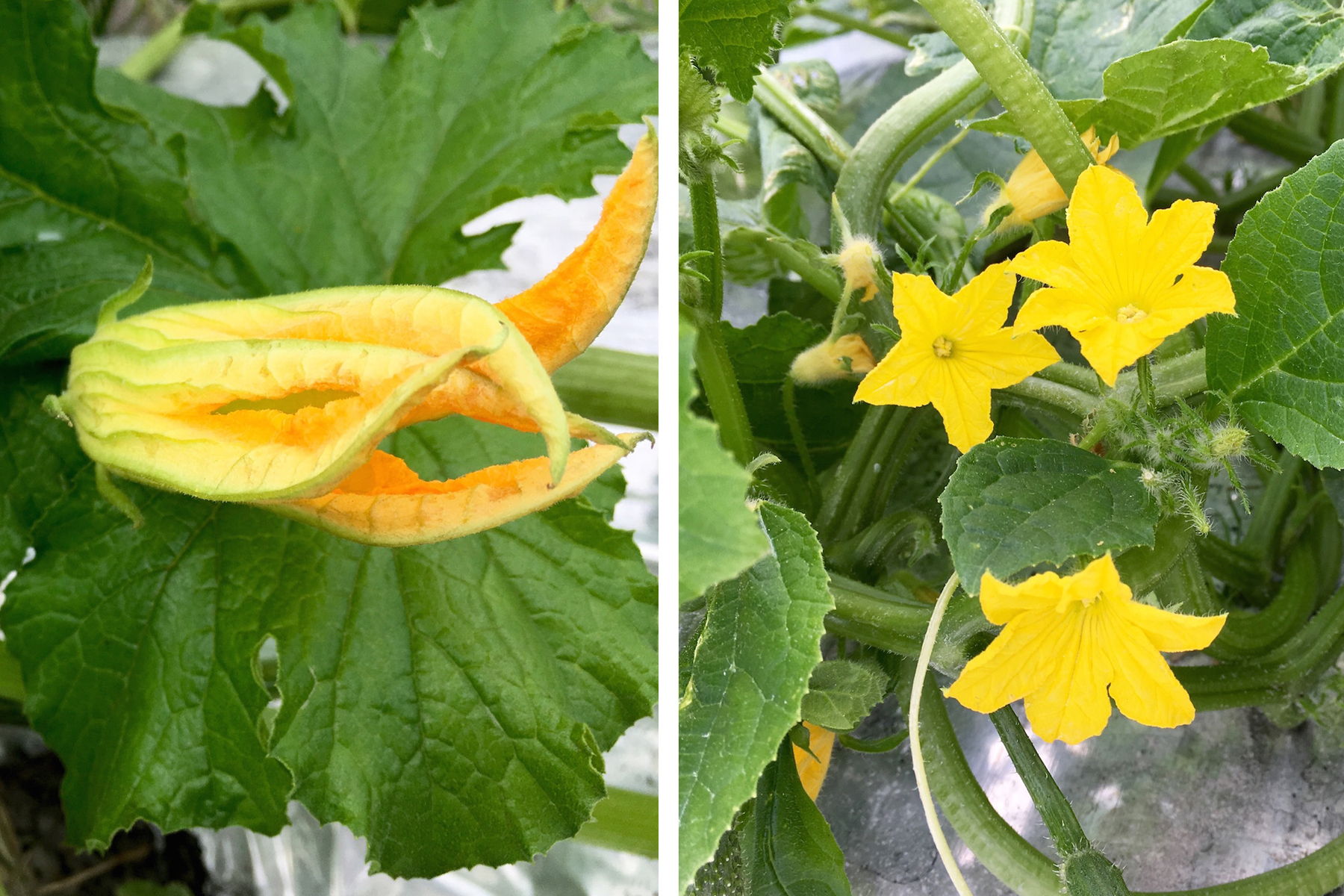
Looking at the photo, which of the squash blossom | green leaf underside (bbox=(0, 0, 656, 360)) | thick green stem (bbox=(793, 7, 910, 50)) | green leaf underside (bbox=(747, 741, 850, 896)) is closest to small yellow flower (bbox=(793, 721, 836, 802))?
green leaf underside (bbox=(747, 741, 850, 896))

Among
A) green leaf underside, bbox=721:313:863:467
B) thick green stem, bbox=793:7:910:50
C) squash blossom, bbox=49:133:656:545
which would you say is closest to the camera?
squash blossom, bbox=49:133:656:545

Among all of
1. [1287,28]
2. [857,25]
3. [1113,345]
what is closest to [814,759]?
[1113,345]

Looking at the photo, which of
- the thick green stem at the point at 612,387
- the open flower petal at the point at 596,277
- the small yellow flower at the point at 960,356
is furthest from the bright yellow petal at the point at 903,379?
the thick green stem at the point at 612,387

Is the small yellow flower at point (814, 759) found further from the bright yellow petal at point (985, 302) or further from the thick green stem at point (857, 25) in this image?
the thick green stem at point (857, 25)

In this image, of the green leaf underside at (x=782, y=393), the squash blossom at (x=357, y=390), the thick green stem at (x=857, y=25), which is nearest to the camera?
the squash blossom at (x=357, y=390)

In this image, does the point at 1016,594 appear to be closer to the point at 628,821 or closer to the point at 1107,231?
the point at 1107,231

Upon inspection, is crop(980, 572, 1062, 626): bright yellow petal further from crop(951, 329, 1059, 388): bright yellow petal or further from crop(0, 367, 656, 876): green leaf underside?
crop(0, 367, 656, 876): green leaf underside
